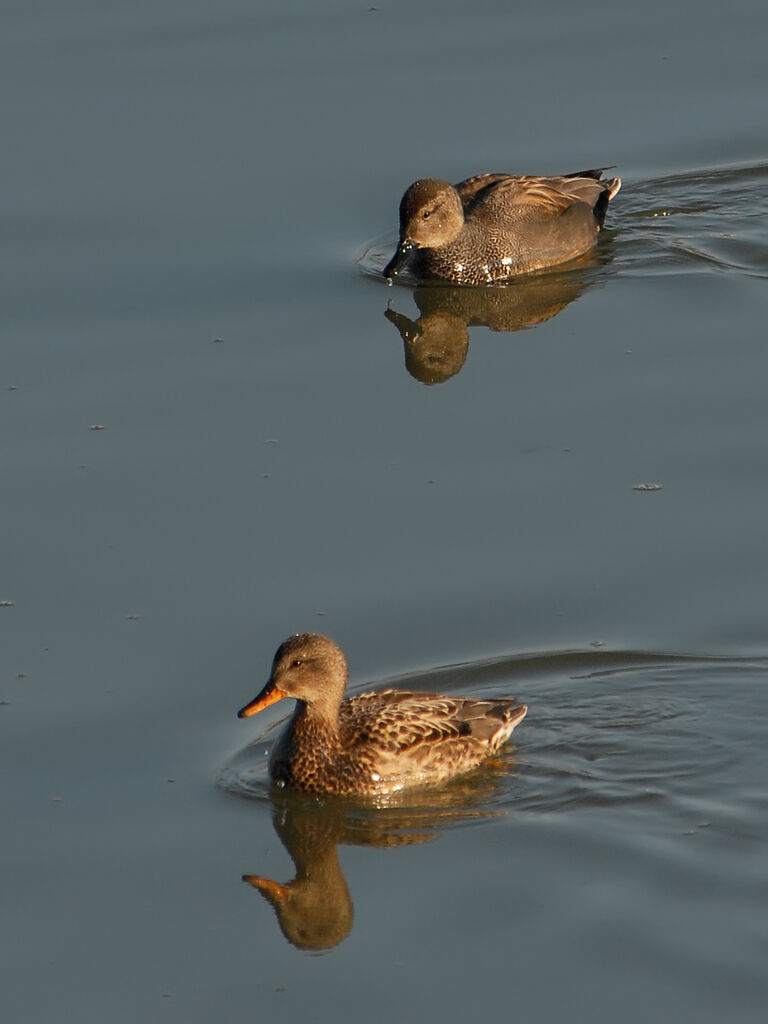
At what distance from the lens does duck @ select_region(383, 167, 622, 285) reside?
1633 centimetres

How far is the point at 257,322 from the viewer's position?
14.8 m

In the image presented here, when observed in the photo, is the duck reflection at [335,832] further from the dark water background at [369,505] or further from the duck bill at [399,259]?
the duck bill at [399,259]

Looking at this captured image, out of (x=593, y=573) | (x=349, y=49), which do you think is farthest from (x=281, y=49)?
(x=593, y=573)

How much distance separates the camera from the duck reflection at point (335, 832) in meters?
8.89

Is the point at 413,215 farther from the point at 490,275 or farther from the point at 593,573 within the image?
the point at 593,573

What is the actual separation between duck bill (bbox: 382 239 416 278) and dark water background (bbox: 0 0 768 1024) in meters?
0.23

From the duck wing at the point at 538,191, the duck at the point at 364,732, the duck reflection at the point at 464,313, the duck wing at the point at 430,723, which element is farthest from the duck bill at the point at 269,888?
the duck wing at the point at 538,191

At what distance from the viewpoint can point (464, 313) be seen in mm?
15836

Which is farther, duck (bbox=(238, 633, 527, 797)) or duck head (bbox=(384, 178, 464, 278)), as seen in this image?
duck head (bbox=(384, 178, 464, 278))

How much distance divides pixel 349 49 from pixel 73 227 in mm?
3983

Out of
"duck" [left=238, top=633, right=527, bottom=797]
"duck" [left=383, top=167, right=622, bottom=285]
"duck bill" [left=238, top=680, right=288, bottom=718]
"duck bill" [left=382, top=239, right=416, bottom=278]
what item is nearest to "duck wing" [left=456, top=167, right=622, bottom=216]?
"duck" [left=383, top=167, right=622, bottom=285]

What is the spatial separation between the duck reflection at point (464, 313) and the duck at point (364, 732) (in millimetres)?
4569

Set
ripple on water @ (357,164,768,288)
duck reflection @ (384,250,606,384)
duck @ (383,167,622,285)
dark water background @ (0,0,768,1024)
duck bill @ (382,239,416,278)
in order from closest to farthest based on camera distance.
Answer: dark water background @ (0,0,768,1024) < duck reflection @ (384,250,606,384) < duck bill @ (382,239,416,278) < ripple on water @ (357,164,768,288) < duck @ (383,167,622,285)

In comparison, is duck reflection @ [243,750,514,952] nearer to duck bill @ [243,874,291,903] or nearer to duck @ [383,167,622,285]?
duck bill @ [243,874,291,903]
